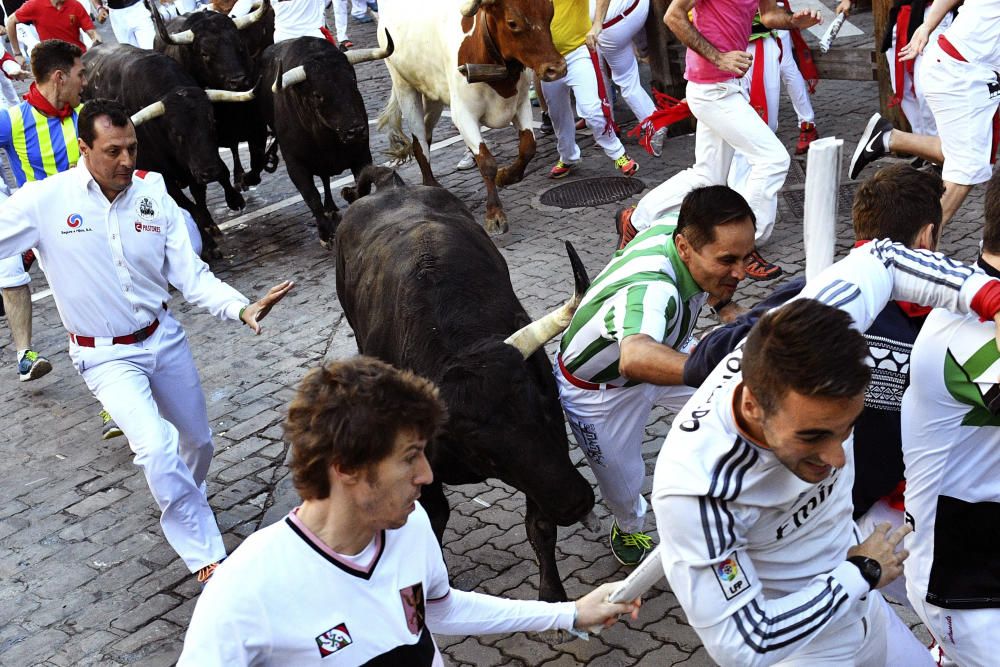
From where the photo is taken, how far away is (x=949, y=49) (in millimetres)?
7488

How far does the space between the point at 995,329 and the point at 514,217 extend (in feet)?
24.1

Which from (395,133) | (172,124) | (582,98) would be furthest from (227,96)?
(582,98)

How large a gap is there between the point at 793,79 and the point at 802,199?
1.34 m

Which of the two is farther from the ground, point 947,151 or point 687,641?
point 947,151

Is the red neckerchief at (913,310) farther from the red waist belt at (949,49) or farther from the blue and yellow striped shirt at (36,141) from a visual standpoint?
the blue and yellow striped shirt at (36,141)

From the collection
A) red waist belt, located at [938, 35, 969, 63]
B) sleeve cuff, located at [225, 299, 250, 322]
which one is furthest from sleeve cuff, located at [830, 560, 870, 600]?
red waist belt, located at [938, 35, 969, 63]

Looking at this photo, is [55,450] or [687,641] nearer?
[687,641]

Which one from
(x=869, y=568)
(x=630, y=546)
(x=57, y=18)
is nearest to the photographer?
(x=869, y=568)

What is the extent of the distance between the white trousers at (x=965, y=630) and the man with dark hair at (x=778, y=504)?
1.15 feet

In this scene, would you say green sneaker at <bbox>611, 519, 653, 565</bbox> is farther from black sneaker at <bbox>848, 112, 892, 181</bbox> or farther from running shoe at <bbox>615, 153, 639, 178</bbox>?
running shoe at <bbox>615, 153, 639, 178</bbox>

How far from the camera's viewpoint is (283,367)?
8352 mm

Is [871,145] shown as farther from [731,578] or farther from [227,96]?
[227,96]

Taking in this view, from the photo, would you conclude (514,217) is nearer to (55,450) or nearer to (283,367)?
(283,367)

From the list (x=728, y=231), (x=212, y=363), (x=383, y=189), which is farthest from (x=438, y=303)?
(x=212, y=363)
